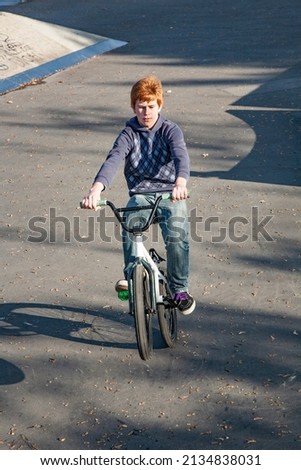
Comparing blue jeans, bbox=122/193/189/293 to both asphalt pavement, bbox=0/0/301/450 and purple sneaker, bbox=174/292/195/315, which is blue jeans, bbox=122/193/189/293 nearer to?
purple sneaker, bbox=174/292/195/315

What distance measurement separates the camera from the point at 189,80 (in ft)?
53.3

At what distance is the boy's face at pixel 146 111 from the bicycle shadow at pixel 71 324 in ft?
5.34

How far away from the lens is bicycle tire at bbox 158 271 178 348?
22.1 ft

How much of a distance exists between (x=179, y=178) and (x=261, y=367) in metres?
1.45

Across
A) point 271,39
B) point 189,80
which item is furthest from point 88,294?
point 271,39

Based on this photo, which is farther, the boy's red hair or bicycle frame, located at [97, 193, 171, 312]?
the boy's red hair

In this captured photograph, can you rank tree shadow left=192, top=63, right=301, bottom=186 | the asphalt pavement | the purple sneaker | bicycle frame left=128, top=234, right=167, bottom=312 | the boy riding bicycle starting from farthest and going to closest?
1. tree shadow left=192, top=63, right=301, bottom=186
2. the purple sneaker
3. the boy riding bicycle
4. bicycle frame left=128, top=234, right=167, bottom=312
5. the asphalt pavement

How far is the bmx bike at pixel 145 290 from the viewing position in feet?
20.8

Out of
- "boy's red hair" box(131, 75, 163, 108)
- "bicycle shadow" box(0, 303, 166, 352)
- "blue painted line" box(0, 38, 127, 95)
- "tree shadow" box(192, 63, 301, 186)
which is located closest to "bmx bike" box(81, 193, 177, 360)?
"bicycle shadow" box(0, 303, 166, 352)

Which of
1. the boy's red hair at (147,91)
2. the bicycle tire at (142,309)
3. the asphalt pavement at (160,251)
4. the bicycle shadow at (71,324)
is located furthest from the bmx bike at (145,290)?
the boy's red hair at (147,91)

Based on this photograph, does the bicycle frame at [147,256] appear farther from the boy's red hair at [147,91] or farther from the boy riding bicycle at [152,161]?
the boy's red hair at [147,91]

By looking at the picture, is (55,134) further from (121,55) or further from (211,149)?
(121,55)

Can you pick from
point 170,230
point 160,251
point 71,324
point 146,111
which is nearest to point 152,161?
point 146,111

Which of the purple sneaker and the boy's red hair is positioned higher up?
the boy's red hair
